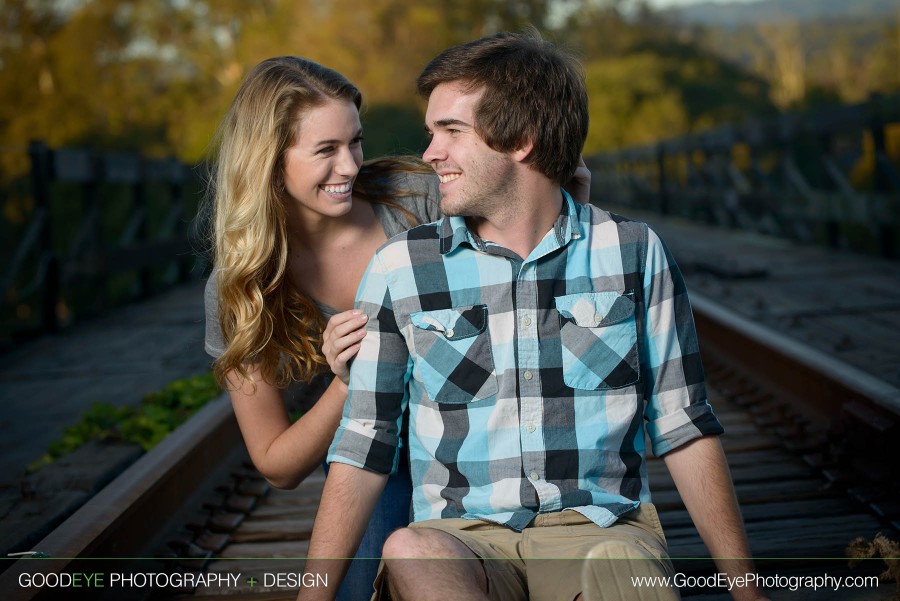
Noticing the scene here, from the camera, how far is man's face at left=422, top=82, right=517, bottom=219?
88.2 inches

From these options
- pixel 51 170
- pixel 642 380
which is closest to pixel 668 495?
pixel 642 380

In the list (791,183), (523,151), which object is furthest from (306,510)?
(791,183)

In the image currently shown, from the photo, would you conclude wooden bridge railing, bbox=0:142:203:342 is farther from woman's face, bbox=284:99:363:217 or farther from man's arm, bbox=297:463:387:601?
man's arm, bbox=297:463:387:601

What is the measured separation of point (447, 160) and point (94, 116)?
42979 millimetres

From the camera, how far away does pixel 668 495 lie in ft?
11.2

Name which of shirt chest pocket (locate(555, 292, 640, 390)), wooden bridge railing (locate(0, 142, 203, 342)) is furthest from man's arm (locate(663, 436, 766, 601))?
wooden bridge railing (locate(0, 142, 203, 342))

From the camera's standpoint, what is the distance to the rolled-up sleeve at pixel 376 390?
87.0 inches

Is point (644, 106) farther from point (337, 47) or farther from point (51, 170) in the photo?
point (51, 170)

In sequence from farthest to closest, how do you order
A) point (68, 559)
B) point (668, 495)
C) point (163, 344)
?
point (163, 344)
point (668, 495)
point (68, 559)

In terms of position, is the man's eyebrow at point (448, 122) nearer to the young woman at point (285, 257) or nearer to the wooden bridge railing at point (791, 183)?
the young woman at point (285, 257)

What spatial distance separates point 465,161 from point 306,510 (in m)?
1.61

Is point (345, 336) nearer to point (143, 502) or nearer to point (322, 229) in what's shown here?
point (322, 229)

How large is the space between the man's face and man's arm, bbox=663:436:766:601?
0.66 m

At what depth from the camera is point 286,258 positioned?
2785 mm
